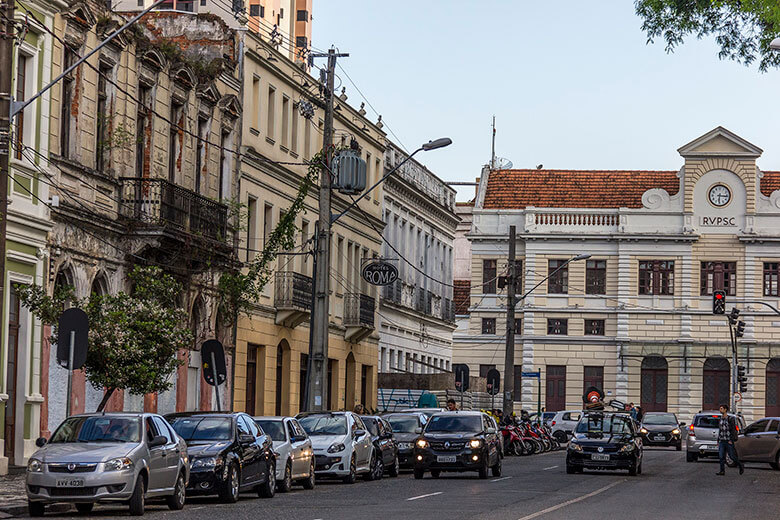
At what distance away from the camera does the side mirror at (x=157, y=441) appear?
22.3 metres

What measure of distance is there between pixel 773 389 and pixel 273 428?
192ft

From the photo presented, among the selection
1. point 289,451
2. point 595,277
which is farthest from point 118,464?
point 595,277

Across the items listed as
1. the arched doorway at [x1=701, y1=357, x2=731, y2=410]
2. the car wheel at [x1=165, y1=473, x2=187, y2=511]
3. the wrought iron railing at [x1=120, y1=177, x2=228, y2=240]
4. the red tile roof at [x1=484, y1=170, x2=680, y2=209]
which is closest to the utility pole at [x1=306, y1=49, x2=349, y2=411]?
the wrought iron railing at [x1=120, y1=177, x2=228, y2=240]

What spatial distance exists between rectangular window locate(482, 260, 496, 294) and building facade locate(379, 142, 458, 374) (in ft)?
34.4

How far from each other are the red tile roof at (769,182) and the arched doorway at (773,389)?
9.05 meters

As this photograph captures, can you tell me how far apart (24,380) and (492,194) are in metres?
59.4

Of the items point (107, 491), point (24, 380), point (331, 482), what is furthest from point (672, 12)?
point (107, 491)

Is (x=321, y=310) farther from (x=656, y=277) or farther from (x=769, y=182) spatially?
(x=769, y=182)

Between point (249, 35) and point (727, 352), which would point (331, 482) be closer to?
point (249, 35)

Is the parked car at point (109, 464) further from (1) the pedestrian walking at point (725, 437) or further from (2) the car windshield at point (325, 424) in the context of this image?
(1) the pedestrian walking at point (725, 437)

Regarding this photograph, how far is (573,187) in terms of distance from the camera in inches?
3465

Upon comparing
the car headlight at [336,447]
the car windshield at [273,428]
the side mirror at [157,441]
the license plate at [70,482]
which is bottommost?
the car headlight at [336,447]

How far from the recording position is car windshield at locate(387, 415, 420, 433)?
40.2m

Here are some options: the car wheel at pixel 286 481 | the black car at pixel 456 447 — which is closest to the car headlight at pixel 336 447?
the black car at pixel 456 447
